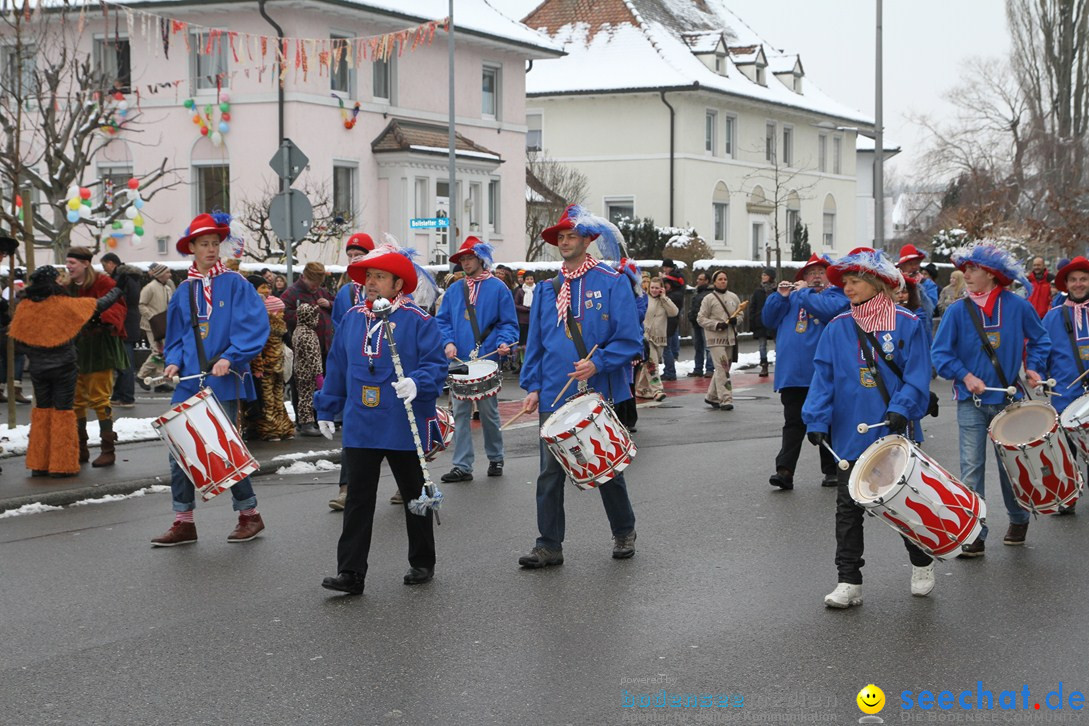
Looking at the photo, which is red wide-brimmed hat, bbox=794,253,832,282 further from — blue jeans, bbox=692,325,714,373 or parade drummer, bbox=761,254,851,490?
blue jeans, bbox=692,325,714,373

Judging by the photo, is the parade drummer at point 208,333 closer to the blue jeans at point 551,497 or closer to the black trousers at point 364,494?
the black trousers at point 364,494

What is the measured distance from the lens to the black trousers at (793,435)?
37.0ft

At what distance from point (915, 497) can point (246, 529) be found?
14.6 ft

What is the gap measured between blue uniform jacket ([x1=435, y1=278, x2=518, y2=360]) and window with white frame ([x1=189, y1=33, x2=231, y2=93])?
76.2 feet

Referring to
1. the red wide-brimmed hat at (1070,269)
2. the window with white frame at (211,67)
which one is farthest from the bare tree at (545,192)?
the red wide-brimmed hat at (1070,269)

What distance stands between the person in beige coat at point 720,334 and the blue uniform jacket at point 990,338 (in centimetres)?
909

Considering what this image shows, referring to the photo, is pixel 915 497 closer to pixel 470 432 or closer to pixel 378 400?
pixel 378 400

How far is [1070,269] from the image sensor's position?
10266mm

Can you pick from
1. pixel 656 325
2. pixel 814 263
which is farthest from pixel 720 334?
pixel 814 263

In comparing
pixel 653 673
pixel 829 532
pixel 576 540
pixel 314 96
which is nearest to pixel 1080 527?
pixel 829 532

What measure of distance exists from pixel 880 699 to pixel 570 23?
4999 centimetres

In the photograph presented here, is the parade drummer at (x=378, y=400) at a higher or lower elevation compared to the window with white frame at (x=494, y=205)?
lower

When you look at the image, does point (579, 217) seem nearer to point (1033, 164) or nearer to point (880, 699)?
point (880, 699)

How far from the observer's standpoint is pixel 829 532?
9250 millimetres
